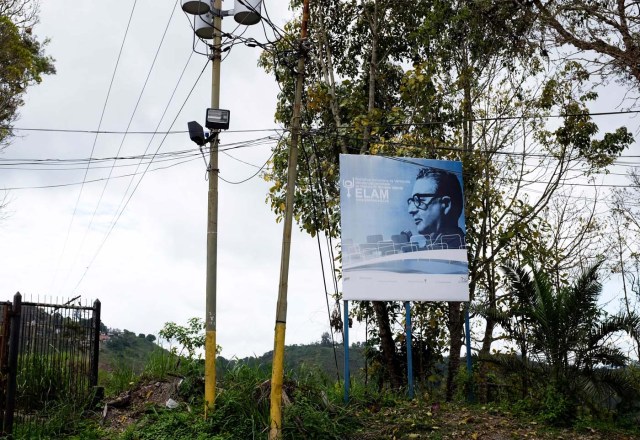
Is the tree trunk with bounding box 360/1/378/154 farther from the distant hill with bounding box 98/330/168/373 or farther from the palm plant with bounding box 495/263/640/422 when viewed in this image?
the distant hill with bounding box 98/330/168/373

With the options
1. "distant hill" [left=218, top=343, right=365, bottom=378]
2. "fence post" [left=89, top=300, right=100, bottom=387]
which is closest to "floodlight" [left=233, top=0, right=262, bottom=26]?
"fence post" [left=89, top=300, right=100, bottom=387]

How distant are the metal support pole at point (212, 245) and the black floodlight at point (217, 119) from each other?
0.98 ft

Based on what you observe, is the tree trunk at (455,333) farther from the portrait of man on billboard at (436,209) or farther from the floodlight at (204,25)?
the floodlight at (204,25)

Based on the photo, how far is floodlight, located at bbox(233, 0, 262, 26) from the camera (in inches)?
515

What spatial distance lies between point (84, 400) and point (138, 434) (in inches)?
86.4

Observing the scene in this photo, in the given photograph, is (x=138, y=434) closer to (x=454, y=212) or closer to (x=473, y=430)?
(x=473, y=430)

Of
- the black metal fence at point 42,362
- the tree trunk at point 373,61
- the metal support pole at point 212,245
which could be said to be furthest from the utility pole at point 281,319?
the tree trunk at point 373,61

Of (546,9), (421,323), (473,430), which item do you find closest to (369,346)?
(421,323)

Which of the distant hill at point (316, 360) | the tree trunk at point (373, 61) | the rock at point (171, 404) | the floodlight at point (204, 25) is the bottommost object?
the rock at point (171, 404)

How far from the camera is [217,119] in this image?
1284 cm

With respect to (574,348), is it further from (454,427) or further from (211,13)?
(211,13)

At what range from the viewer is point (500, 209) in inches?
797

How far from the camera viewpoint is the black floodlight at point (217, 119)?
1280 cm

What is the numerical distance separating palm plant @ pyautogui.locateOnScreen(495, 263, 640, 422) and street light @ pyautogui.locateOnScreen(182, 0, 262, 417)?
6.46 m
